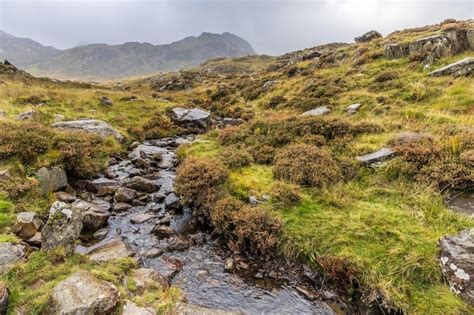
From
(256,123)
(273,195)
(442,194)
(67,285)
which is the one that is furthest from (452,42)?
(67,285)

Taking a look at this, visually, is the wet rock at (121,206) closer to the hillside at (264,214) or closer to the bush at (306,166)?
the hillside at (264,214)

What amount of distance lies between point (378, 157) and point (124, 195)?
10.2 m

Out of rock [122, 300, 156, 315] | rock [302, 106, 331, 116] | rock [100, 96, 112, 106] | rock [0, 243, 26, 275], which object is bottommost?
rock [122, 300, 156, 315]

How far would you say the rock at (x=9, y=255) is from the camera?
7.02 m

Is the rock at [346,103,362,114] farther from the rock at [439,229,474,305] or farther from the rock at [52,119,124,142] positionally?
the rock at [52,119,124,142]

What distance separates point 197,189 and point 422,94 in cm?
1505

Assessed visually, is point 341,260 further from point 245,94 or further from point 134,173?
point 245,94

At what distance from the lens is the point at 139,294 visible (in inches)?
277

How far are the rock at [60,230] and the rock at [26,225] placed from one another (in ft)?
2.75

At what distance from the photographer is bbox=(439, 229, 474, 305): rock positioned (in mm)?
5992

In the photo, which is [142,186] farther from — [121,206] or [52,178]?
[52,178]

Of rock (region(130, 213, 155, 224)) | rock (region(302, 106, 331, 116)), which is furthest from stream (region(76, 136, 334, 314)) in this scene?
rock (region(302, 106, 331, 116))

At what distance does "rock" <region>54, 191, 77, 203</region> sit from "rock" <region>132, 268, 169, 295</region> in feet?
17.3

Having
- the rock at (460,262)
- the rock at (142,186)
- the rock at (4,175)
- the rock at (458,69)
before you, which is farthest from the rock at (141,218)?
the rock at (458,69)
